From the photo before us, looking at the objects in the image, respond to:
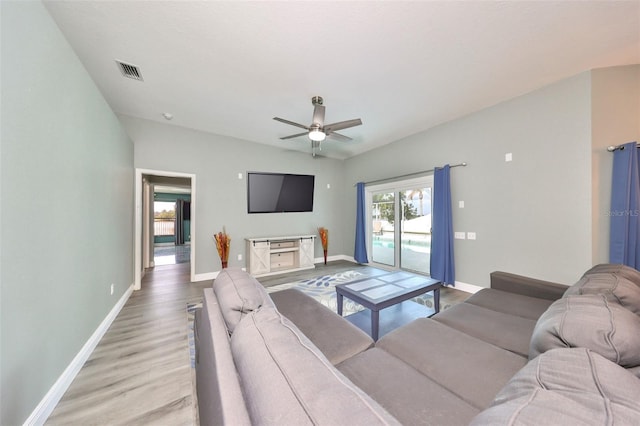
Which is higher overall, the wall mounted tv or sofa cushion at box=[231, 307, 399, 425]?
the wall mounted tv

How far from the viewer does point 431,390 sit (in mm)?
965

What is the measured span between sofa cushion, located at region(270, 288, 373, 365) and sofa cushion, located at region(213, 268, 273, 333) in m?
0.44

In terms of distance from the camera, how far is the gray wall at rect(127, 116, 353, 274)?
12.4 feet

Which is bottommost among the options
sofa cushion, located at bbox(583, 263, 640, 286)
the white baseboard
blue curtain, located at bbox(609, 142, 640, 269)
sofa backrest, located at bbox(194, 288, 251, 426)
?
the white baseboard

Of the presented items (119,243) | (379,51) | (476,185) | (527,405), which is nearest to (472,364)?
(527,405)

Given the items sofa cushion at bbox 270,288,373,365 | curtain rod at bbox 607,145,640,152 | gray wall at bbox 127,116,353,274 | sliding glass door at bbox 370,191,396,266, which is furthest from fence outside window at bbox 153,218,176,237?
curtain rod at bbox 607,145,640,152

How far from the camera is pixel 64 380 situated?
155 cm

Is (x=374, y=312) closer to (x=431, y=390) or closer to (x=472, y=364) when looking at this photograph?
(x=472, y=364)

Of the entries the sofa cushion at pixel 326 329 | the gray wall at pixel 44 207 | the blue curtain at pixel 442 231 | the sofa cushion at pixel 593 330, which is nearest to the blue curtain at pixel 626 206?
the blue curtain at pixel 442 231

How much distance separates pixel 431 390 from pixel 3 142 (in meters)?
2.34

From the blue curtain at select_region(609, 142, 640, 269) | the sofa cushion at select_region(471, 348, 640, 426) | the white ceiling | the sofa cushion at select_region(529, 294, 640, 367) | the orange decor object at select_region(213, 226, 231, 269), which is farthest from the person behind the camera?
the orange decor object at select_region(213, 226, 231, 269)

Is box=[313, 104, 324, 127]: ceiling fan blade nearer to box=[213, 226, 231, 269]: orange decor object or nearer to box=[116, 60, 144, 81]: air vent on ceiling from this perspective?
box=[116, 60, 144, 81]: air vent on ceiling

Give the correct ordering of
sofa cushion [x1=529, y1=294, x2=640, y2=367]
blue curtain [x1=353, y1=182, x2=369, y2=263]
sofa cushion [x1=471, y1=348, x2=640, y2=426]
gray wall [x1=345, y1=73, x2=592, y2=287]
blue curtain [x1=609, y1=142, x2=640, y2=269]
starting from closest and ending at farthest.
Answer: sofa cushion [x1=471, y1=348, x2=640, y2=426] → sofa cushion [x1=529, y1=294, x2=640, y2=367] → blue curtain [x1=609, y1=142, x2=640, y2=269] → gray wall [x1=345, y1=73, x2=592, y2=287] → blue curtain [x1=353, y1=182, x2=369, y2=263]

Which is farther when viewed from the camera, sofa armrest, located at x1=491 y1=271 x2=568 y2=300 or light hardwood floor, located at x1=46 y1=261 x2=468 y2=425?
sofa armrest, located at x1=491 y1=271 x2=568 y2=300
